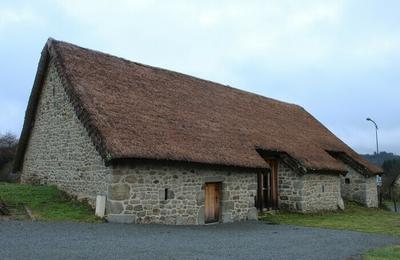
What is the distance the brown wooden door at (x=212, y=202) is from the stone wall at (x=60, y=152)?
3.70 m

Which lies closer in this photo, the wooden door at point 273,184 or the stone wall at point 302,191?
the stone wall at point 302,191

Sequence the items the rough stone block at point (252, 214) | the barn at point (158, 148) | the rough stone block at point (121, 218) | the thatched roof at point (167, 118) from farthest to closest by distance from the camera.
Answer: the rough stone block at point (252, 214), the thatched roof at point (167, 118), the barn at point (158, 148), the rough stone block at point (121, 218)

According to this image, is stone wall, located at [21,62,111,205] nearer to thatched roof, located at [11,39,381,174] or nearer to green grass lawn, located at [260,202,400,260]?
thatched roof, located at [11,39,381,174]

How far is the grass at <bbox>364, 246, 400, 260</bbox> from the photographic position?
8.17 m

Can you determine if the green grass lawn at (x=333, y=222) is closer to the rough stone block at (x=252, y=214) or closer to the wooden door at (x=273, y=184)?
the rough stone block at (x=252, y=214)

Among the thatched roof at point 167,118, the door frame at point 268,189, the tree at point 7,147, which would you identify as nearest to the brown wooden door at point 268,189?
the door frame at point 268,189

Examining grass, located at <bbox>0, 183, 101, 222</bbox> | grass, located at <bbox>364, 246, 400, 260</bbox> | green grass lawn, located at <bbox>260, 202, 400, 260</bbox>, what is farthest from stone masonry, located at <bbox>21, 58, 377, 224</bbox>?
grass, located at <bbox>364, 246, 400, 260</bbox>

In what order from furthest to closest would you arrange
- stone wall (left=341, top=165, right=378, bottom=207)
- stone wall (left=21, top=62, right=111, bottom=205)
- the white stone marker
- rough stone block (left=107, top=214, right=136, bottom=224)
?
stone wall (left=341, top=165, right=378, bottom=207), stone wall (left=21, top=62, right=111, bottom=205), the white stone marker, rough stone block (left=107, top=214, right=136, bottom=224)

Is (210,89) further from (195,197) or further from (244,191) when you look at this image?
(195,197)

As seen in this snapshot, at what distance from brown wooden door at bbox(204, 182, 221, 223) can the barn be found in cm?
3

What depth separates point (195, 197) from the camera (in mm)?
13094

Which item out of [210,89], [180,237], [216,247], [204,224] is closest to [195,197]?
[204,224]

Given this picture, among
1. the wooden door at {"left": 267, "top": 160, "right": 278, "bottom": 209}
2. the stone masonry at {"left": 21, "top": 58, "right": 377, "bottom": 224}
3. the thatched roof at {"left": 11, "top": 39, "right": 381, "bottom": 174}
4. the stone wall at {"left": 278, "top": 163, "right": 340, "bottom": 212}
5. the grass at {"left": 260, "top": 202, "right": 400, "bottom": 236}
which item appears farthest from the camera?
the wooden door at {"left": 267, "top": 160, "right": 278, "bottom": 209}

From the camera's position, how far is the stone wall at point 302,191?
56.2 ft
